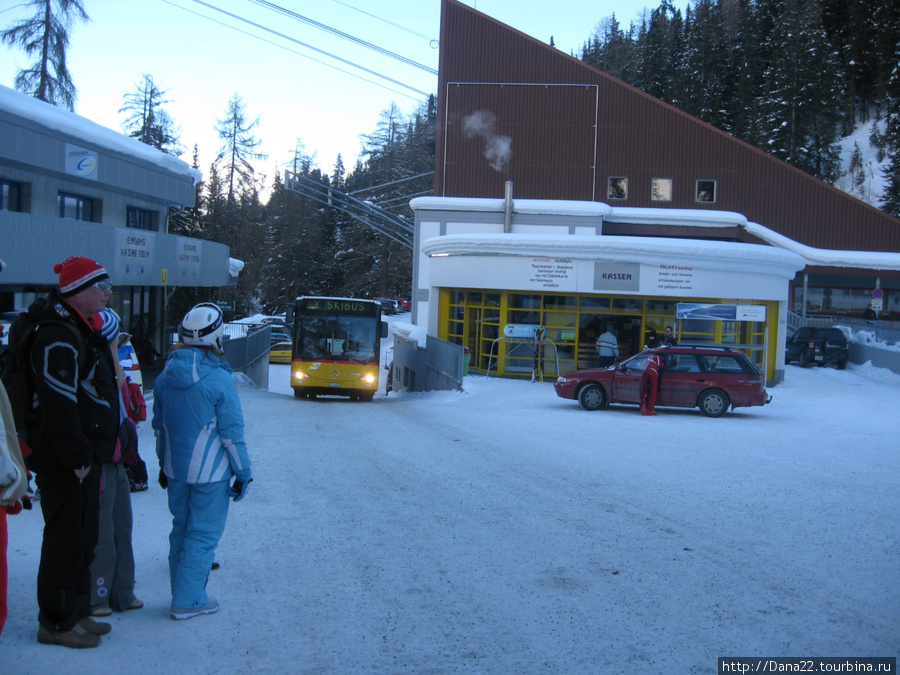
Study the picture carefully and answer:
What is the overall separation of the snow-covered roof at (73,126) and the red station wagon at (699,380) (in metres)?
15.0

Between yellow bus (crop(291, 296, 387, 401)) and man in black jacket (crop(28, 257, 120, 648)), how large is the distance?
1816 cm

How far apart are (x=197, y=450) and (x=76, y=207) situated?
22.2 meters

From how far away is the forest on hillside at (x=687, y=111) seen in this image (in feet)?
206

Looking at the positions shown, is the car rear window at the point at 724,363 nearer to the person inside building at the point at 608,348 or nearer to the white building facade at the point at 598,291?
the person inside building at the point at 608,348

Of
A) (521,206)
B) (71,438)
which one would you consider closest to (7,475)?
(71,438)

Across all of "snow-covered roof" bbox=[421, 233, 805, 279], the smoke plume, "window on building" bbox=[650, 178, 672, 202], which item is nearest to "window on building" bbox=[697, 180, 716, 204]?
"window on building" bbox=[650, 178, 672, 202]

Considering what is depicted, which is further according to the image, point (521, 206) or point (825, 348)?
point (521, 206)

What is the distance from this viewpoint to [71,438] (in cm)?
396

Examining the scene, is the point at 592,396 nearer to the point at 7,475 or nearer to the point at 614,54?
the point at 7,475

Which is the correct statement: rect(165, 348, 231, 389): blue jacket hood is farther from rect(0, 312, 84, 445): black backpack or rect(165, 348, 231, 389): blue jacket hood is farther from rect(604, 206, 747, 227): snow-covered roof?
rect(604, 206, 747, 227): snow-covered roof

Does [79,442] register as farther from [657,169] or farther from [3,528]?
[657,169]

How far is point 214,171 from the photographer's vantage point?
224ft

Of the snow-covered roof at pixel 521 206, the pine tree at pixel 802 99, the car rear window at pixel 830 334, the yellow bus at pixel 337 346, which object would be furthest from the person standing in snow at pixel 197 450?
the pine tree at pixel 802 99

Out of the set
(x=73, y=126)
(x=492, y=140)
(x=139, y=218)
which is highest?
(x=492, y=140)
